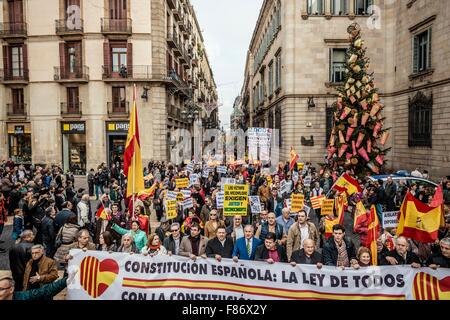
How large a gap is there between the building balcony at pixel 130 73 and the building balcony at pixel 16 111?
7292 mm

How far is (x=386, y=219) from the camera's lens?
22.5 ft

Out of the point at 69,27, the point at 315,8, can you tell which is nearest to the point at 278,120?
the point at 315,8

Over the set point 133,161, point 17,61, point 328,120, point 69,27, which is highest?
point 69,27

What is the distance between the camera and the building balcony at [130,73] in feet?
88.7

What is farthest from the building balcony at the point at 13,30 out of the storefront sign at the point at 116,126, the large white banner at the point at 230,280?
the large white banner at the point at 230,280

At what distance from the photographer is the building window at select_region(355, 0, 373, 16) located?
22977mm

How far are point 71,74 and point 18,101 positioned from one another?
524 cm

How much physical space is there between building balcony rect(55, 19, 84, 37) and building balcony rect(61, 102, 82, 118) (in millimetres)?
5258

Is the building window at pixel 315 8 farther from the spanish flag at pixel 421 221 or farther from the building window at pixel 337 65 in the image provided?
the spanish flag at pixel 421 221

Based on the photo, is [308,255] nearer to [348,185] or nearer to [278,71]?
[348,185]

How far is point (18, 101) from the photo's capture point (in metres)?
28.6

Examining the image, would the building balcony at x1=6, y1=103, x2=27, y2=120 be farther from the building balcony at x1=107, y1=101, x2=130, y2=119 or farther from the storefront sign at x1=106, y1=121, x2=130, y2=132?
the building balcony at x1=107, y1=101, x2=130, y2=119
